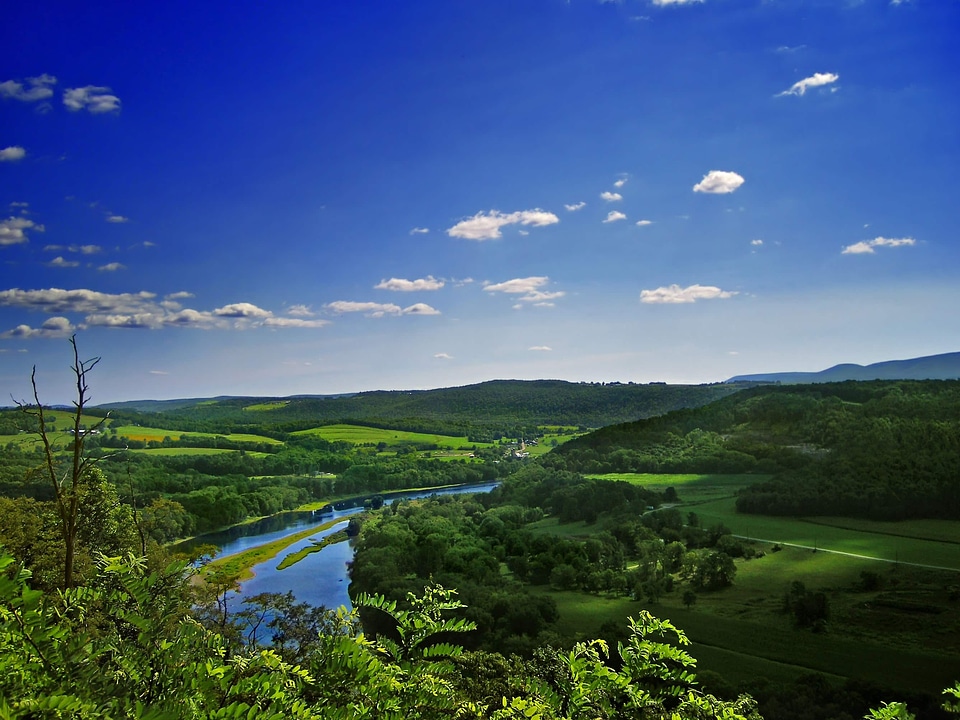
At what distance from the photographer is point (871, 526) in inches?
1221

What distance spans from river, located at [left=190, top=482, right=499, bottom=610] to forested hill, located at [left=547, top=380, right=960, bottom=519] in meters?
21.5

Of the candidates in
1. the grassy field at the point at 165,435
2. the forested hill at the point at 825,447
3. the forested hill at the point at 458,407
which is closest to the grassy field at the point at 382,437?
the forested hill at the point at 458,407

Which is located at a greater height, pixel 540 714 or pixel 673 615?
pixel 540 714

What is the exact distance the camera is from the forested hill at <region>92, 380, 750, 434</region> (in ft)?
247

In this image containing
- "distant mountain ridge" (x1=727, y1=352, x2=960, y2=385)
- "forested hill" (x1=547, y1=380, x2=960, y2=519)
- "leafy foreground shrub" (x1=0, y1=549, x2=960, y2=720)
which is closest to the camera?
"leafy foreground shrub" (x1=0, y1=549, x2=960, y2=720)

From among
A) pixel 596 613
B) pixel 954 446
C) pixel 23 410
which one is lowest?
pixel 596 613

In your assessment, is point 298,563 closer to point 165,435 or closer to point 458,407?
point 165,435

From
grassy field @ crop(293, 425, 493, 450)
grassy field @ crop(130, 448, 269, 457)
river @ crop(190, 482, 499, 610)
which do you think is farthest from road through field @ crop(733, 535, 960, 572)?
grassy field @ crop(130, 448, 269, 457)

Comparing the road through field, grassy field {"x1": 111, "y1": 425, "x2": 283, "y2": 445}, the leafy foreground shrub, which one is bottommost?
the road through field

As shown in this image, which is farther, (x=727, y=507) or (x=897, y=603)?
(x=727, y=507)

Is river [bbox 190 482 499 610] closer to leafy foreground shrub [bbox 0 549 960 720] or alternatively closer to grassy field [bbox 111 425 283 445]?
leafy foreground shrub [bbox 0 549 960 720]

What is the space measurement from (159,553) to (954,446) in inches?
1492

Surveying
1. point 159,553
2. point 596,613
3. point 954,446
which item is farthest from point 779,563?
point 159,553

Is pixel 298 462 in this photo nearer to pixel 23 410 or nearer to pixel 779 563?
pixel 779 563
